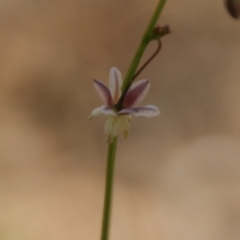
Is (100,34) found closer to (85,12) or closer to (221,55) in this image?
(85,12)

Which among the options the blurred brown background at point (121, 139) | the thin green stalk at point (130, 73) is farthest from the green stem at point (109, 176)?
the blurred brown background at point (121, 139)

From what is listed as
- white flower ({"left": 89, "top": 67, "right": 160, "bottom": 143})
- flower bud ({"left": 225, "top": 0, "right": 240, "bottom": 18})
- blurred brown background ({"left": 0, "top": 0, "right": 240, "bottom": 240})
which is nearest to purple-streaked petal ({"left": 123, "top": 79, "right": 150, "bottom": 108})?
white flower ({"left": 89, "top": 67, "right": 160, "bottom": 143})

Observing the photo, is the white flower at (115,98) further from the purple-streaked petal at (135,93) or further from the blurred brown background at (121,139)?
the blurred brown background at (121,139)

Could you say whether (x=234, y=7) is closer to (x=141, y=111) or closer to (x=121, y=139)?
(x=141, y=111)

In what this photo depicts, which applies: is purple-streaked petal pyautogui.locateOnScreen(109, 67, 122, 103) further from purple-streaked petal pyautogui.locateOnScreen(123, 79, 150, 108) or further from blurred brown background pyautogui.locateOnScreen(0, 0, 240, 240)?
blurred brown background pyautogui.locateOnScreen(0, 0, 240, 240)

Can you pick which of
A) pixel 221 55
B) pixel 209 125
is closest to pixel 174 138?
pixel 209 125

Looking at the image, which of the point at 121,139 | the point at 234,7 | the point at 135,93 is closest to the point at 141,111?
the point at 135,93
